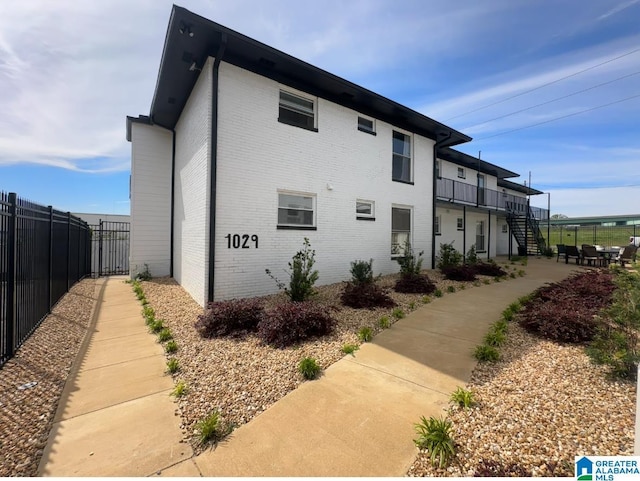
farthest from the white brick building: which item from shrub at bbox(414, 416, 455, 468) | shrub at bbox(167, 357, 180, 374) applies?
shrub at bbox(414, 416, 455, 468)

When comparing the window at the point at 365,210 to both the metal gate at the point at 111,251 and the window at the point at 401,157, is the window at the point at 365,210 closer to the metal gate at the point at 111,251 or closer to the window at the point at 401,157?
the window at the point at 401,157

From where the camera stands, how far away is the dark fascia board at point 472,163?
15.5 meters

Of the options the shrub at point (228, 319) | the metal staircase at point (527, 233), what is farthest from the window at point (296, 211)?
the metal staircase at point (527, 233)

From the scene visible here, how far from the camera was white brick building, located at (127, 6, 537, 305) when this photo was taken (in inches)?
255

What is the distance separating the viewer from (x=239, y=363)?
379cm

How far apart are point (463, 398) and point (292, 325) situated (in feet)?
8.44

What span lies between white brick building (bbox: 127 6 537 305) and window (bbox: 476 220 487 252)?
7878 millimetres

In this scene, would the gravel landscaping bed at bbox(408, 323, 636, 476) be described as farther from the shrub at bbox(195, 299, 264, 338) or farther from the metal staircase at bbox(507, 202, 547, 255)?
the metal staircase at bbox(507, 202, 547, 255)

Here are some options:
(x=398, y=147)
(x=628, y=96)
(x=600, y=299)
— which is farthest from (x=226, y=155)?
(x=628, y=96)

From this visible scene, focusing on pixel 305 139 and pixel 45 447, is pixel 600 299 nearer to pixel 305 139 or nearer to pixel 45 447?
pixel 305 139

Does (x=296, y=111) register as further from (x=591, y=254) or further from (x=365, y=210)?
(x=591, y=254)

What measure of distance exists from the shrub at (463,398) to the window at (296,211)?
5490 mm

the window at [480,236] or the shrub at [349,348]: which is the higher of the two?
the window at [480,236]
